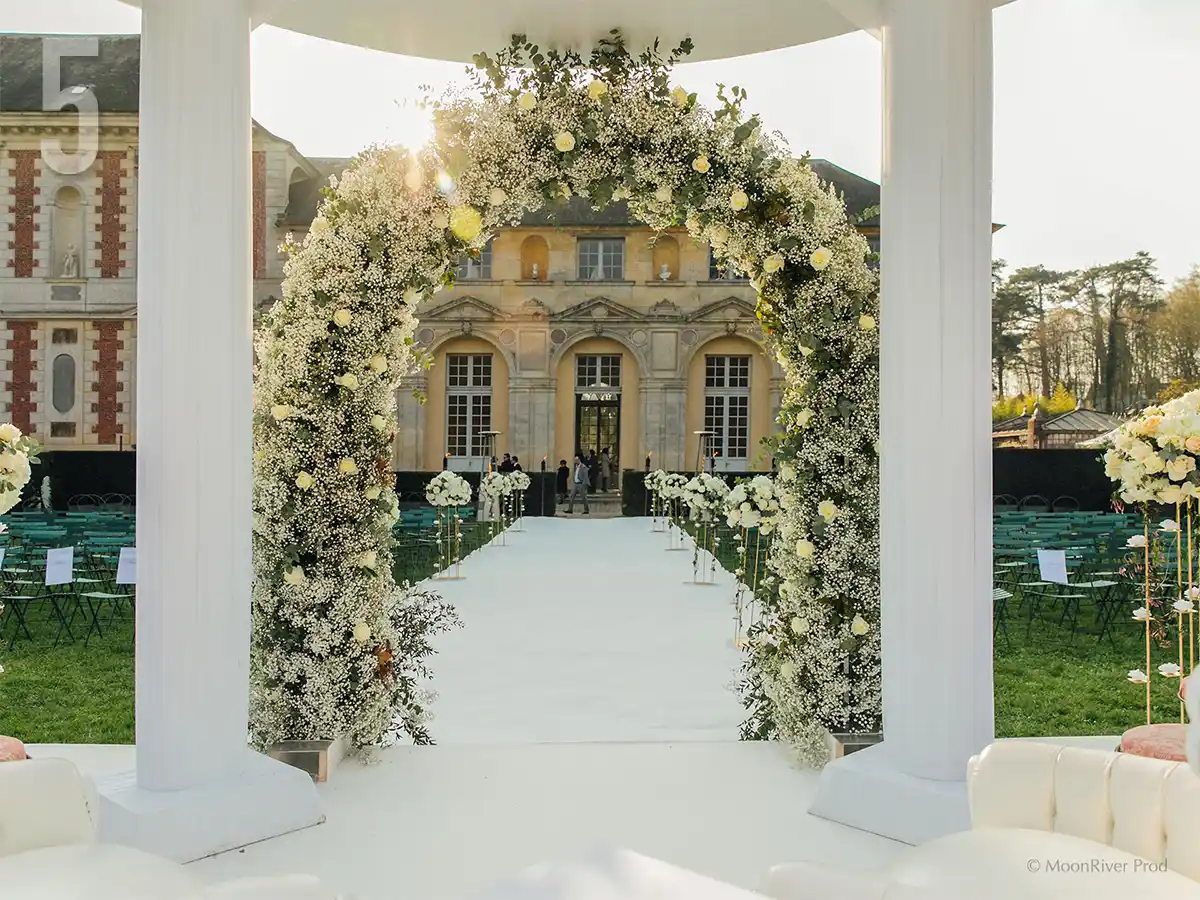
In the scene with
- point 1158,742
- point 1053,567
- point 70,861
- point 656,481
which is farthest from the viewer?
point 656,481

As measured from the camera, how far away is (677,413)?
1065 inches

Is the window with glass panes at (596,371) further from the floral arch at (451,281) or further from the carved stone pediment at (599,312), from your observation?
the floral arch at (451,281)

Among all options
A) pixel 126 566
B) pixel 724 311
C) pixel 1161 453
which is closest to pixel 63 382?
→ pixel 724 311

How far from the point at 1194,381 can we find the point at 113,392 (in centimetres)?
3085

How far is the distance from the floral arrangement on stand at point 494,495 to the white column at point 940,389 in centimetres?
1255

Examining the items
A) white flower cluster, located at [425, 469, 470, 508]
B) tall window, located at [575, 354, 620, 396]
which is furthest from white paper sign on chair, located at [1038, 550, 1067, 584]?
tall window, located at [575, 354, 620, 396]

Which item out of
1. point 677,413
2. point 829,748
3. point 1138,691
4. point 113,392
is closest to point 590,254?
point 677,413

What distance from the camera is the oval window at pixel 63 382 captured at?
25.6 m

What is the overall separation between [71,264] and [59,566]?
22809 mm

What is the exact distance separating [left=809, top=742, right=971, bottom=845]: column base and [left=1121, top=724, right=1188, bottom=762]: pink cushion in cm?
54

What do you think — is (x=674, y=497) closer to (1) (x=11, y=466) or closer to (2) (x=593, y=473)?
Result: (2) (x=593, y=473)

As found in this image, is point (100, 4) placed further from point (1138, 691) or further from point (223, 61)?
point (1138, 691)

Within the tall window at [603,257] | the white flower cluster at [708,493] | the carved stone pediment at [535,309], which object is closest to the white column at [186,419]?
the white flower cluster at [708,493]

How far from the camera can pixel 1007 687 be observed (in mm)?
6477
